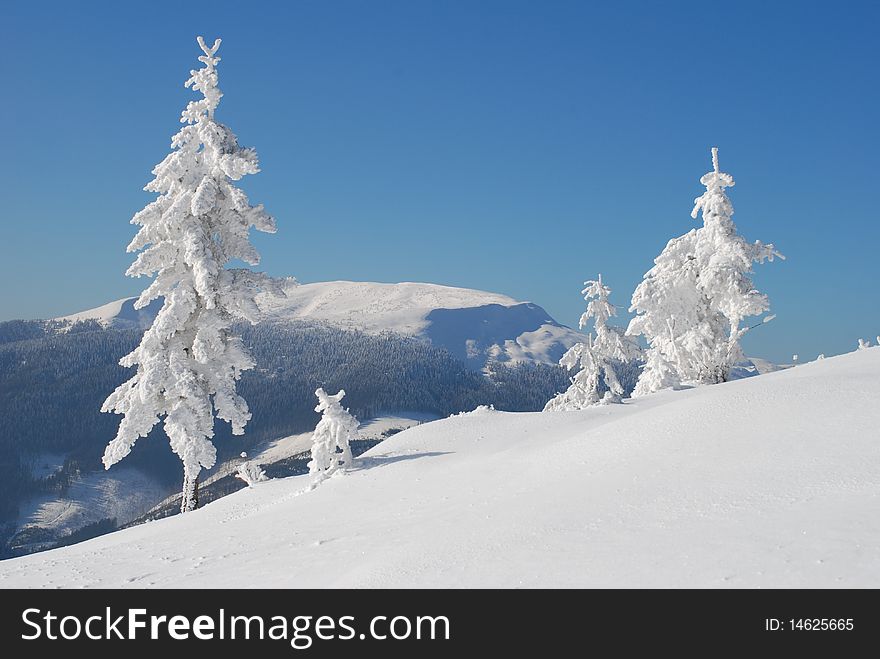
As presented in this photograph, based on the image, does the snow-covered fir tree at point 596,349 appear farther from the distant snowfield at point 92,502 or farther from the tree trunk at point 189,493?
the distant snowfield at point 92,502

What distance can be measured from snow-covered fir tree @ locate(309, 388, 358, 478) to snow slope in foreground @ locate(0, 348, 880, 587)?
1.51 m

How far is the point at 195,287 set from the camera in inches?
837

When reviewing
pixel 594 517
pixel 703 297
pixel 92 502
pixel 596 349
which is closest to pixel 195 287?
pixel 594 517

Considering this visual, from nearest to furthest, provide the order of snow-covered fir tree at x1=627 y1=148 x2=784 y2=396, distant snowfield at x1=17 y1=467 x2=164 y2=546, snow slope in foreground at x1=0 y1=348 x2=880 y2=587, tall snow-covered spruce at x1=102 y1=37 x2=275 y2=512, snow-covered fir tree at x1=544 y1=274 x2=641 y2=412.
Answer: snow slope in foreground at x1=0 y1=348 x2=880 y2=587
tall snow-covered spruce at x1=102 y1=37 x2=275 y2=512
snow-covered fir tree at x1=627 y1=148 x2=784 y2=396
snow-covered fir tree at x1=544 y1=274 x2=641 y2=412
distant snowfield at x1=17 y1=467 x2=164 y2=546

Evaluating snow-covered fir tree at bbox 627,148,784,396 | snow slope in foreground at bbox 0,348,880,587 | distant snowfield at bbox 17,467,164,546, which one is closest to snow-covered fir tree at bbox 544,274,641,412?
snow-covered fir tree at bbox 627,148,784,396

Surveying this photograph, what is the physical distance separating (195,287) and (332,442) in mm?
7207

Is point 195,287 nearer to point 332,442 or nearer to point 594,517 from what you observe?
point 332,442

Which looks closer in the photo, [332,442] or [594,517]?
[594,517]

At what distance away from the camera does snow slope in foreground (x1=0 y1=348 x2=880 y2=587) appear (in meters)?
7.49

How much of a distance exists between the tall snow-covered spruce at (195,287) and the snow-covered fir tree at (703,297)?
19.7m

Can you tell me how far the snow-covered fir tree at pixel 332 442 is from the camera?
63.2 ft

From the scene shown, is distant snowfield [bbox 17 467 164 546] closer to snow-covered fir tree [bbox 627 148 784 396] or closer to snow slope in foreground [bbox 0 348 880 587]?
snow-covered fir tree [bbox 627 148 784 396]
